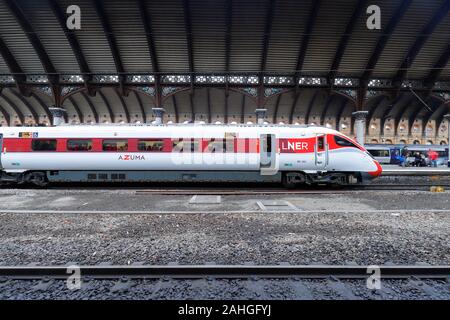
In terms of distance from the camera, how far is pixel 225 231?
4.65 metres

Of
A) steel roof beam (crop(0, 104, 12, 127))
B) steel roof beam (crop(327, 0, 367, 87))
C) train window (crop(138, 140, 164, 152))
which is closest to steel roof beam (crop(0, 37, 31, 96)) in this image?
train window (crop(138, 140, 164, 152))

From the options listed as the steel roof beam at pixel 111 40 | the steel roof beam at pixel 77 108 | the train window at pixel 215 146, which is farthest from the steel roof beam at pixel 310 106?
the steel roof beam at pixel 77 108

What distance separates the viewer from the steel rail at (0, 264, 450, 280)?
297 centimetres

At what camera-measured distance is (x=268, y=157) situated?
1020cm

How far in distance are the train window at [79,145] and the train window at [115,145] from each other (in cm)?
75

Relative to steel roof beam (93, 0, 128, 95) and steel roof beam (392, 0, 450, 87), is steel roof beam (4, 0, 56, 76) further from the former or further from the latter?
steel roof beam (392, 0, 450, 87)

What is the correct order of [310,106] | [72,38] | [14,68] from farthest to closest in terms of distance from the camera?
[310,106] → [14,68] → [72,38]

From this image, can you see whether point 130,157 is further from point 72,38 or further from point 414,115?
point 414,115

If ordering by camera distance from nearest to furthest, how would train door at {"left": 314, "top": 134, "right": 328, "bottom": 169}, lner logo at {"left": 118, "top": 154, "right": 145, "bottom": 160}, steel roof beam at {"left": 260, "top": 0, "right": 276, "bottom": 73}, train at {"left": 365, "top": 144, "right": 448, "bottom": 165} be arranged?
train door at {"left": 314, "top": 134, "right": 328, "bottom": 169}, lner logo at {"left": 118, "top": 154, "right": 145, "bottom": 160}, steel roof beam at {"left": 260, "top": 0, "right": 276, "bottom": 73}, train at {"left": 365, "top": 144, "right": 448, "bottom": 165}

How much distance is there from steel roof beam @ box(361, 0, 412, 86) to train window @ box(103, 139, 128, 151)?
2002cm

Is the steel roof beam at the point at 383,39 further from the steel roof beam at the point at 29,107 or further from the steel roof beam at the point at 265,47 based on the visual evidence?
the steel roof beam at the point at 29,107

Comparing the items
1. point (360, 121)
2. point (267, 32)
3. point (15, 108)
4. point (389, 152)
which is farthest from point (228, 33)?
point (15, 108)

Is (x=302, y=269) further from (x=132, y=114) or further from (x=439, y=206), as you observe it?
(x=132, y=114)

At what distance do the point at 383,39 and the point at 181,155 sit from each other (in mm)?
19000
